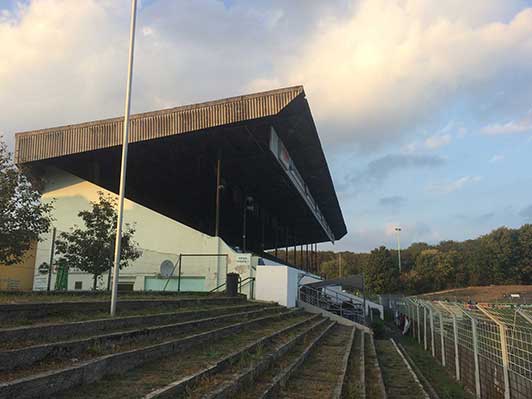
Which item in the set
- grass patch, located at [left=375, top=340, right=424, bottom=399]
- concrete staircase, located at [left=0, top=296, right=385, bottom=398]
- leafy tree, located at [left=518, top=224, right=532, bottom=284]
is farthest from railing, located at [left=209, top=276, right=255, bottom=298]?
leafy tree, located at [left=518, top=224, right=532, bottom=284]

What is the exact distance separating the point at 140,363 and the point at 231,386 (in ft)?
4.06

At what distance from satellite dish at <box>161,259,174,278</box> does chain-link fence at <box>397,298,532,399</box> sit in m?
10.4

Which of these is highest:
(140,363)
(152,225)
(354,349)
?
(152,225)

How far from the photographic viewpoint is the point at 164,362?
5.91 m

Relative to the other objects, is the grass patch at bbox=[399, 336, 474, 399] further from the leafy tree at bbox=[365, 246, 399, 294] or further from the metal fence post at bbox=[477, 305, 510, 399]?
the leafy tree at bbox=[365, 246, 399, 294]

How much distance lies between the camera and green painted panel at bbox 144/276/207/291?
704 inches

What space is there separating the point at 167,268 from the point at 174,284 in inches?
28.3

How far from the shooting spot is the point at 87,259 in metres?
15.4

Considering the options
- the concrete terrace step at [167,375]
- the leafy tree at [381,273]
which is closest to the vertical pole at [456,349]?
the concrete terrace step at [167,375]

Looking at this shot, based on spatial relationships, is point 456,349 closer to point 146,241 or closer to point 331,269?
point 146,241

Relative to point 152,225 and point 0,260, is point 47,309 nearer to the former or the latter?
point 0,260

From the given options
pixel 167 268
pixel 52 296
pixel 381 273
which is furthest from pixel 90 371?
pixel 381 273

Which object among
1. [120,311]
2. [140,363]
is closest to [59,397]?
[140,363]

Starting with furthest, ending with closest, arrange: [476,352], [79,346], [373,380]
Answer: [476,352], [373,380], [79,346]
